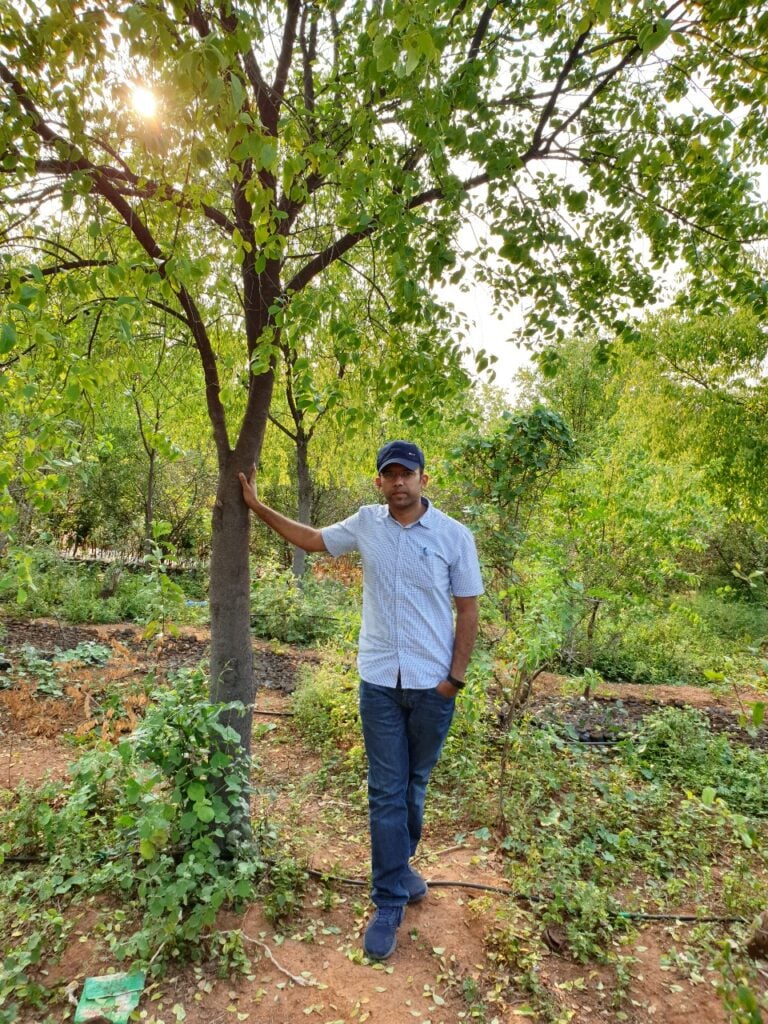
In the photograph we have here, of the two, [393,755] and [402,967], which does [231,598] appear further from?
[402,967]

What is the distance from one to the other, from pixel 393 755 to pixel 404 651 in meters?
0.46

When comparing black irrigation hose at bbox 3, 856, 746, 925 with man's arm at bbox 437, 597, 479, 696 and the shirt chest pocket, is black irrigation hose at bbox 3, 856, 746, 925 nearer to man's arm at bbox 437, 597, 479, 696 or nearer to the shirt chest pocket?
man's arm at bbox 437, 597, 479, 696

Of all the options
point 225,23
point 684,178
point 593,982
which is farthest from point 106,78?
point 593,982

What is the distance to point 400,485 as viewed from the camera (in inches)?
110

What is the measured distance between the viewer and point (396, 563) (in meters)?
2.79

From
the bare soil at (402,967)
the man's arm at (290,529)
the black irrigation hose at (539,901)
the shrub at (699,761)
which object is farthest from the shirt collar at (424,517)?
the shrub at (699,761)

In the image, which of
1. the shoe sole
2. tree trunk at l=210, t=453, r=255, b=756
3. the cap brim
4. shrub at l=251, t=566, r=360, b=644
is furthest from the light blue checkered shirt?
shrub at l=251, t=566, r=360, b=644

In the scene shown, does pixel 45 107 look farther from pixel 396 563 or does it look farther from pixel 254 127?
pixel 396 563

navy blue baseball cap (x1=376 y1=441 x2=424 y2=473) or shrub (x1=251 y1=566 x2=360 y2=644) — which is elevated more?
navy blue baseball cap (x1=376 y1=441 x2=424 y2=473)

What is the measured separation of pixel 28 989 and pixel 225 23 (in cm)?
387

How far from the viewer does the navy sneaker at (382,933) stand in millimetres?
2562

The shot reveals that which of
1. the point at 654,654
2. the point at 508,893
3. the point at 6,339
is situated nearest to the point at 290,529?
the point at 6,339

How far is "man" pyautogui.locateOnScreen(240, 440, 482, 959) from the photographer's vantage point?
8.82ft

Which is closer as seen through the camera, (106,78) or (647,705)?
(106,78)
